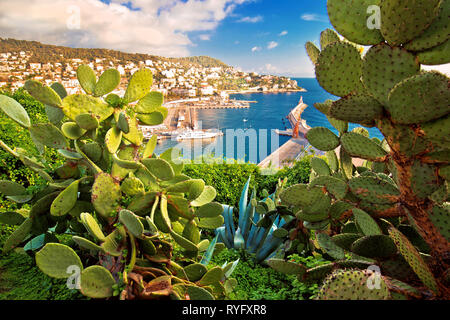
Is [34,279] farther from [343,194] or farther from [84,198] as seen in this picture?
[343,194]

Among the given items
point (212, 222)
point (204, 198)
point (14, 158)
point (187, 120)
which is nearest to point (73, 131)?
point (204, 198)

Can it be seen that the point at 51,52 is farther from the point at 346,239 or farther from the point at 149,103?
A: the point at 346,239

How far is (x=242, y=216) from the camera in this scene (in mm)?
2482

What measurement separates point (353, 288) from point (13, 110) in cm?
122

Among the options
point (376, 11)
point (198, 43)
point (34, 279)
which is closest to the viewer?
point (376, 11)

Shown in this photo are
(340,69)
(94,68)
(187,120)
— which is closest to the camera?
(340,69)

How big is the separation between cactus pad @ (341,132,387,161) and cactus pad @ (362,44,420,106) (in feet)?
0.52

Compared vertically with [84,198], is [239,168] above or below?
below

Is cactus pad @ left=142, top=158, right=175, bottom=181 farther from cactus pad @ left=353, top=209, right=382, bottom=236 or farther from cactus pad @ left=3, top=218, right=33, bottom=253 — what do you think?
cactus pad @ left=353, top=209, right=382, bottom=236

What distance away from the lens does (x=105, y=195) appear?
3.06ft

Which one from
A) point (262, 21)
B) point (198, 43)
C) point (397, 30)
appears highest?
point (262, 21)

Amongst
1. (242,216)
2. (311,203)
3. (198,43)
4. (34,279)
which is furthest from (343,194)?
(198,43)
